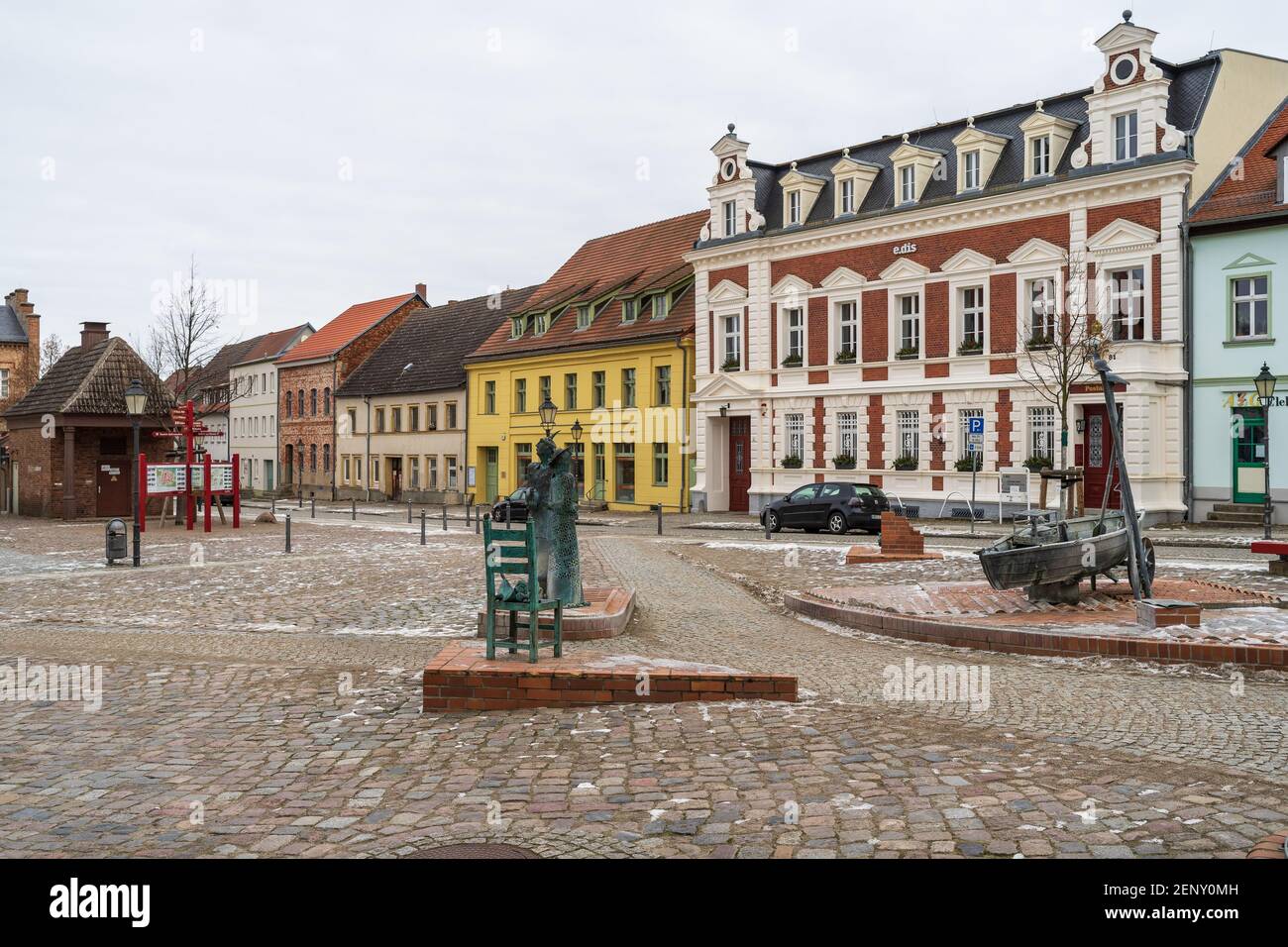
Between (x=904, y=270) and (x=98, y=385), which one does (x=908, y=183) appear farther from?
(x=98, y=385)

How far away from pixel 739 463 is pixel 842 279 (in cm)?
800

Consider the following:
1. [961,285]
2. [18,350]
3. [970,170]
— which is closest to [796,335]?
[961,285]

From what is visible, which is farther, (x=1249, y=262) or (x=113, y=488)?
(x=113, y=488)

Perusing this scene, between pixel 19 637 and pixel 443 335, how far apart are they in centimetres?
5127

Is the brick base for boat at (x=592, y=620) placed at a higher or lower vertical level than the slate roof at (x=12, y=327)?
lower

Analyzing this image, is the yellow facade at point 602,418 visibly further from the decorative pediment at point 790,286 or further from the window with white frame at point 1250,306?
the window with white frame at point 1250,306

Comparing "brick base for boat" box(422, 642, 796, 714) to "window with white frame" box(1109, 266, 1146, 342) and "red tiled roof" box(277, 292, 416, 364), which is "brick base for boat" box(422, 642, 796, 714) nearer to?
"window with white frame" box(1109, 266, 1146, 342)

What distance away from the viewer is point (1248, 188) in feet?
98.0

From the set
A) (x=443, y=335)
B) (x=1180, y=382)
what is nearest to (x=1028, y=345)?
(x=1180, y=382)

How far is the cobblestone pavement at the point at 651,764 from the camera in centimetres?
512

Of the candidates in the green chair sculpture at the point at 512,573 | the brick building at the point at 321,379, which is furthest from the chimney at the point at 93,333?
the green chair sculpture at the point at 512,573

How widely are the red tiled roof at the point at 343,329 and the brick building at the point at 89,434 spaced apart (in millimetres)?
25406

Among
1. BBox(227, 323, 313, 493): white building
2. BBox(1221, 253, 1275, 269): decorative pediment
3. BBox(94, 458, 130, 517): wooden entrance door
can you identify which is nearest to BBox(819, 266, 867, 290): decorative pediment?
BBox(1221, 253, 1275, 269): decorative pediment

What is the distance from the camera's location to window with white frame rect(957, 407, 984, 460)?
34.4 m
